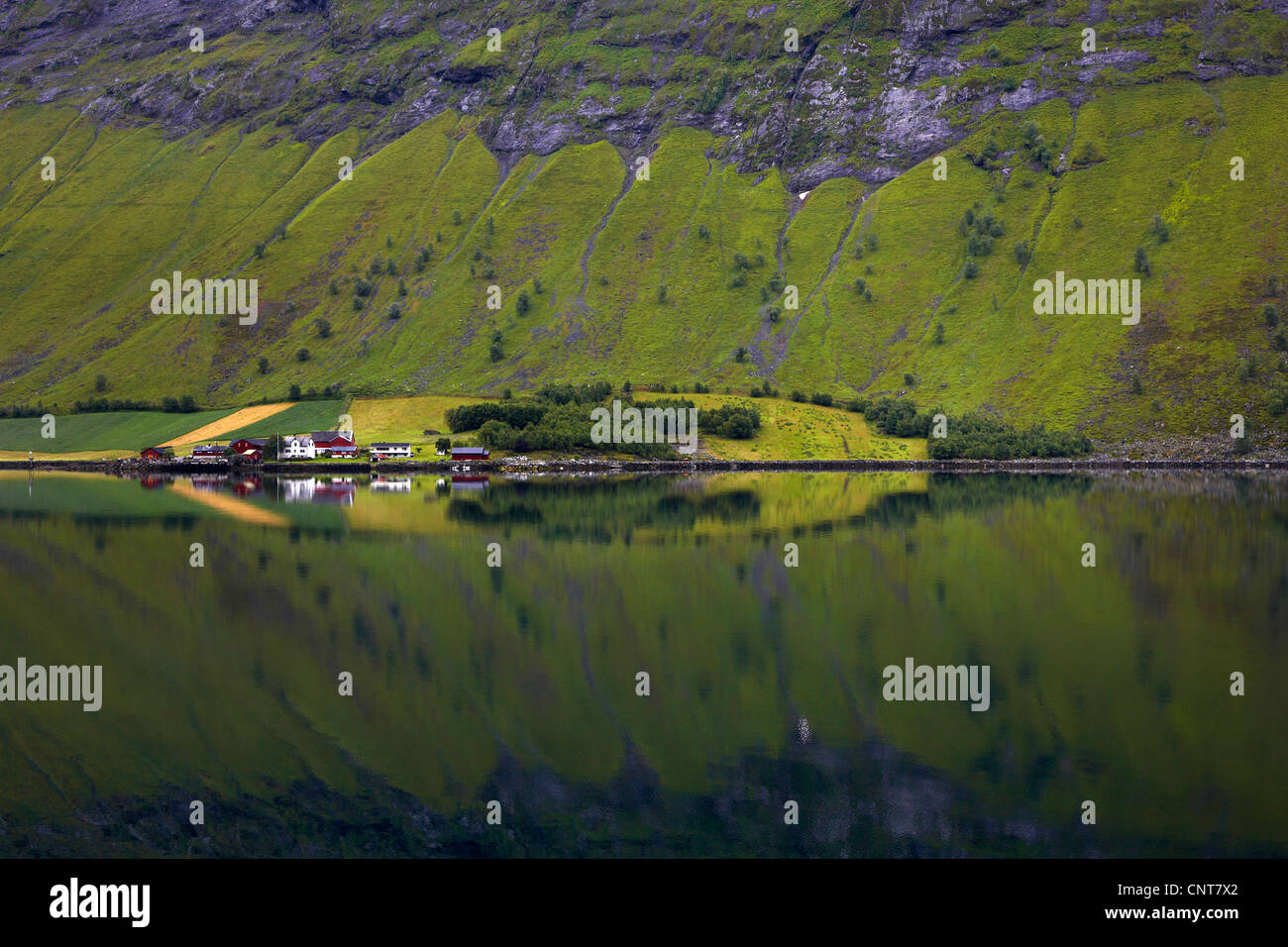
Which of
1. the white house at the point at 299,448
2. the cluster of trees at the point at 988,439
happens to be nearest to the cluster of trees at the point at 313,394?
the white house at the point at 299,448

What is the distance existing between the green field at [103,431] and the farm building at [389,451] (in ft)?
135

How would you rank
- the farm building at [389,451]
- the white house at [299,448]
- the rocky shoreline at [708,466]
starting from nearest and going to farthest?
the rocky shoreline at [708,466] < the farm building at [389,451] < the white house at [299,448]

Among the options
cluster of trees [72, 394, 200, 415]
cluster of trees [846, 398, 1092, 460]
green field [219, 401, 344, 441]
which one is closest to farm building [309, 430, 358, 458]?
green field [219, 401, 344, 441]

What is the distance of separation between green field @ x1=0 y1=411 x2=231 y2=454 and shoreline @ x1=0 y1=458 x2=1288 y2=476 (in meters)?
21.7

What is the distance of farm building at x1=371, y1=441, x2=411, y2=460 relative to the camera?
5738 inches

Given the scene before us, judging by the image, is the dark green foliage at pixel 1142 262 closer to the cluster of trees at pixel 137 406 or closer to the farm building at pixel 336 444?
the farm building at pixel 336 444

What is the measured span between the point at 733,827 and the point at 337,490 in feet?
305

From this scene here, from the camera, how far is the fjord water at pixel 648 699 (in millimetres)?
21016

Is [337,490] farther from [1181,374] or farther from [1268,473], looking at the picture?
[1181,374]

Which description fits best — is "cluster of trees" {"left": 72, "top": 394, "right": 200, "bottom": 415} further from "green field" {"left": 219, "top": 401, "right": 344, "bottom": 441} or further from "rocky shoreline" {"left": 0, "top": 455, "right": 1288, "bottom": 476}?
"rocky shoreline" {"left": 0, "top": 455, "right": 1288, "bottom": 476}

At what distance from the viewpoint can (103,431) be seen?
575 feet

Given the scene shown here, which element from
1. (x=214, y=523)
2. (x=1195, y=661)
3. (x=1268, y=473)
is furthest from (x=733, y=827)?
(x=1268, y=473)

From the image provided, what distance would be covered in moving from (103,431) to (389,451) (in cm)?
5939
